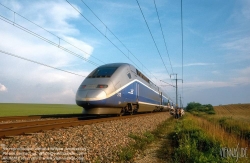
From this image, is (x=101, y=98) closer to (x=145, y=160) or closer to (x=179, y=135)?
(x=179, y=135)

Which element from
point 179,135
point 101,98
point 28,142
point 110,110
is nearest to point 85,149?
point 28,142

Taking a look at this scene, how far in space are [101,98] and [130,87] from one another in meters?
4.44

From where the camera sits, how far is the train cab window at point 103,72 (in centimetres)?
1482

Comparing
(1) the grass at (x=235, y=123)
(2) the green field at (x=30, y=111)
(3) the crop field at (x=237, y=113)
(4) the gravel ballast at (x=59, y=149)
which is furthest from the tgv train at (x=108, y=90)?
(3) the crop field at (x=237, y=113)

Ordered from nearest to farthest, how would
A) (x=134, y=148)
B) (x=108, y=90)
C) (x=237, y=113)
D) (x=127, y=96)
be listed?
1. (x=134, y=148)
2. (x=108, y=90)
3. (x=127, y=96)
4. (x=237, y=113)

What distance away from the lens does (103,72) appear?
15.3 m

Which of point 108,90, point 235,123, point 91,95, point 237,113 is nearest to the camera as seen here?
point 91,95

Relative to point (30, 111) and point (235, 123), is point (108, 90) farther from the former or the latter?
point (30, 111)

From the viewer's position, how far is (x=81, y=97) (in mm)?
13266

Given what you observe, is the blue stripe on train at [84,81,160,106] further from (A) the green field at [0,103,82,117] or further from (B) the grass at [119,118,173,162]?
(A) the green field at [0,103,82,117]

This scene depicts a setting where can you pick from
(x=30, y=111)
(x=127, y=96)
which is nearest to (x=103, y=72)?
(x=127, y=96)

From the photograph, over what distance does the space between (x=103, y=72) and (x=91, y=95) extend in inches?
106

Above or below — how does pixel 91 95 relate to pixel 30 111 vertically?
above

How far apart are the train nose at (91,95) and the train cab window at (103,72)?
1.78 metres
